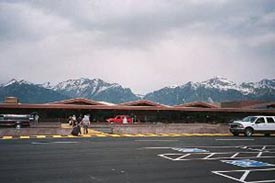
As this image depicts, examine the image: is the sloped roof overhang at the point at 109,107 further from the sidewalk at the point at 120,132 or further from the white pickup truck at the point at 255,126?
the white pickup truck at the point at 255,126

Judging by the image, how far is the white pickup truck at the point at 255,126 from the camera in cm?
3444

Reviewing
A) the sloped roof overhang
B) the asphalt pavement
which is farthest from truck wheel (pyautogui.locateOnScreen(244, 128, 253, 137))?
the sloped roof overhang

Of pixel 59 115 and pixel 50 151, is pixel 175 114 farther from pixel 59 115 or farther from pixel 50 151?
pixel 50 151

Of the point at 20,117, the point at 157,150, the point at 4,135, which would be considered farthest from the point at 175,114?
the point at 157,150

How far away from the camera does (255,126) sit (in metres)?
34.6

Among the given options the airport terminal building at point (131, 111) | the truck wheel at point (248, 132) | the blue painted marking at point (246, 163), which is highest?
the airport terminal building at point (131, 111)

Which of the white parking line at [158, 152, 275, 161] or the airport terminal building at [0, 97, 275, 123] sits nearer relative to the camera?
the white parking line at [158, 152, 275, 161]

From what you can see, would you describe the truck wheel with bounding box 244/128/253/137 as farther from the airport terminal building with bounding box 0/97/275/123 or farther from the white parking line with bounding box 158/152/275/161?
the airport terminal building with bounding box 0/97/275/123

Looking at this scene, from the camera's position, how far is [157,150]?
20172 mm

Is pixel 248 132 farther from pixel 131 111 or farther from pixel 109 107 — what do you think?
pixel 131 111

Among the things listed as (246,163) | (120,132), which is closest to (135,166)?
(246,163)

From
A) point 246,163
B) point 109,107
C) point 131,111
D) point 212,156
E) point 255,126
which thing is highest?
point 109,107

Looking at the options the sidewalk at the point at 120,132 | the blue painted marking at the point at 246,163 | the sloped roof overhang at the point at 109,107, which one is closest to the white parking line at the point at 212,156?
the blue painted marking at the point at 246,163

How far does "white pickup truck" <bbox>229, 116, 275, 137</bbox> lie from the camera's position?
34438 mm
